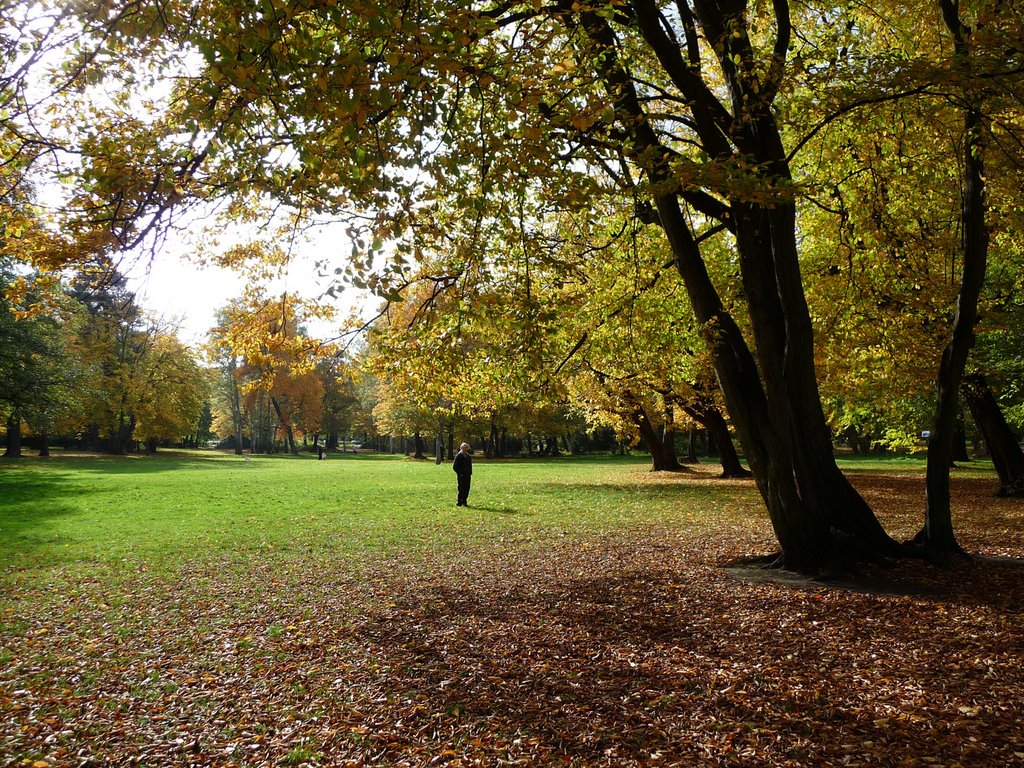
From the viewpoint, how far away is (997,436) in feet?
58.0

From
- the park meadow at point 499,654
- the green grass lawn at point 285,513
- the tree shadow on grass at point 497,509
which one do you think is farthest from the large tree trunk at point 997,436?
the tree shadow on grass at point 497,509

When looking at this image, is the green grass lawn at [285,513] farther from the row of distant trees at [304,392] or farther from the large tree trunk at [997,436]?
the large tree trunk at [997,436]

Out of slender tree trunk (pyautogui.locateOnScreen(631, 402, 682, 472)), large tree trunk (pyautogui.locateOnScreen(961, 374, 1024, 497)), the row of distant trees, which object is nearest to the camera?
the row of distant trees

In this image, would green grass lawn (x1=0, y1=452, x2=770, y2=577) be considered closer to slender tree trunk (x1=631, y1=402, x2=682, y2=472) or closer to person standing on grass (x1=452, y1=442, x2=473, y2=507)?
person standing on grass (x1=452, y1=442, x2=473, y2=507)

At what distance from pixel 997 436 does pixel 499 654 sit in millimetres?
18033

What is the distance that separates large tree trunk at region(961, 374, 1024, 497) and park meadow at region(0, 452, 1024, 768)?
6.24 m

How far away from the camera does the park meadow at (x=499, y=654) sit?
4.18m

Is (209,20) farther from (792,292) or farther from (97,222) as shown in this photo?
(792,292)

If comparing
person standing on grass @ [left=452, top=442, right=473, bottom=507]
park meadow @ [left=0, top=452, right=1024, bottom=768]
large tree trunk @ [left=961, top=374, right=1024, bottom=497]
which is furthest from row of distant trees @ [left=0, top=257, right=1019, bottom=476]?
park meadow @ [left=0, top=452, right=1024, bottom=768]

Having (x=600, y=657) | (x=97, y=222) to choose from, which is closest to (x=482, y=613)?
(x=600, y=657)

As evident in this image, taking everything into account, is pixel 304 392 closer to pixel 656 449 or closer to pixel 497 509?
pixel 656 449

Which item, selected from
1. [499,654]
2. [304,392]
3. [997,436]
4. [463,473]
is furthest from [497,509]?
[304,392]

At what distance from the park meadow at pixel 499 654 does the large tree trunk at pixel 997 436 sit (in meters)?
6.24

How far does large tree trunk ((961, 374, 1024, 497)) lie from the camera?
1739cm
